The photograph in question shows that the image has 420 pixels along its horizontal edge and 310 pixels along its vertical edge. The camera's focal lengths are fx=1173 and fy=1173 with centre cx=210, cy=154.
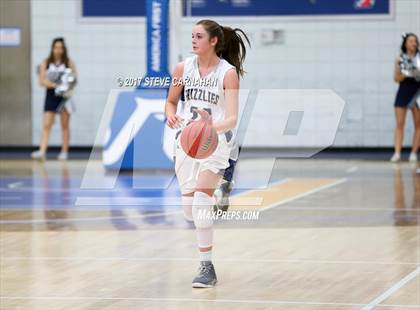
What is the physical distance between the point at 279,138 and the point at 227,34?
486 inches

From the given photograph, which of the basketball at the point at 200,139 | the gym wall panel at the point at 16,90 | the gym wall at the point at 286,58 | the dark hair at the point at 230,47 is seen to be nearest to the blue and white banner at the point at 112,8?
the gym wall at the point at 286,58

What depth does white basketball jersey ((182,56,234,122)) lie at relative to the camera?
8.94 m

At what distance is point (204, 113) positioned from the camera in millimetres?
8945

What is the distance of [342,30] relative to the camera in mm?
21250

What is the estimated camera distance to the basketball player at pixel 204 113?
882cm

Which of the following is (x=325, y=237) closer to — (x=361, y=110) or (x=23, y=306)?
(x=23, y=306)

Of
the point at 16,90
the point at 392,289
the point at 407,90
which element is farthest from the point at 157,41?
the point at 392,289

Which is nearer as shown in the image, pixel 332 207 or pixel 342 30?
pixel 332 207

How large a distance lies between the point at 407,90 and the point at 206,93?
10.9 meters

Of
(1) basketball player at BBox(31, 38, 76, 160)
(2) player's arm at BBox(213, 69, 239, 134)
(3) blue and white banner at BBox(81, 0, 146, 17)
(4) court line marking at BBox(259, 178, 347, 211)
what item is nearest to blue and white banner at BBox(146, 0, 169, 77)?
(4) court line marking at BBox(259, 178, 347, 211)

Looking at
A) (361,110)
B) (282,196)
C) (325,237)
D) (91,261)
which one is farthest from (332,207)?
(361,110)

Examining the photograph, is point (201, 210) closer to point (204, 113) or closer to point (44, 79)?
point (204, 113)

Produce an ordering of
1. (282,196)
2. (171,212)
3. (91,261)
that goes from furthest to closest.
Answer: (282,196) < (171,212) < (91,261)

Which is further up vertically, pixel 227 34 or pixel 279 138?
pixel 227 34
